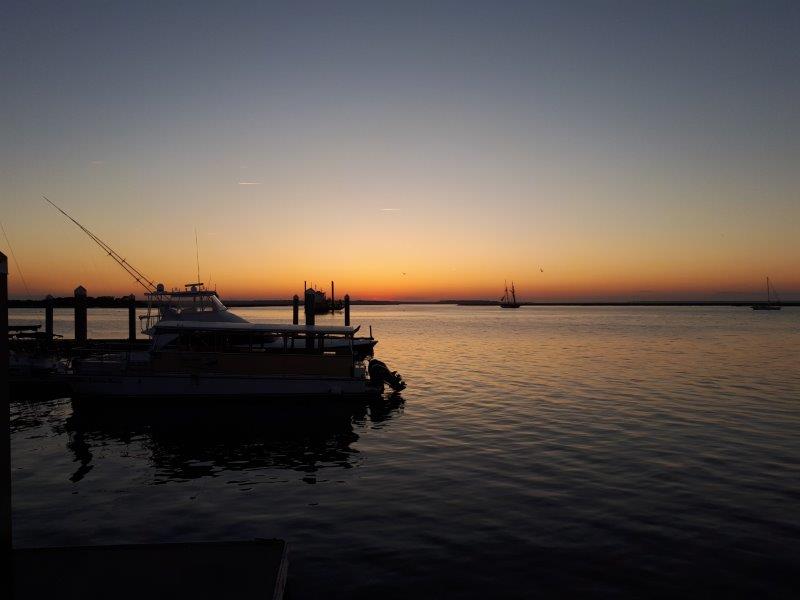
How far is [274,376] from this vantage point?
2395 centimetres

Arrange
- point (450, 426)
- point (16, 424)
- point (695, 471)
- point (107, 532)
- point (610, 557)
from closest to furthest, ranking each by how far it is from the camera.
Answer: point (610, 557)
point (107, 532)
point (695, 471)
point (450, 426)
point (16, 424)

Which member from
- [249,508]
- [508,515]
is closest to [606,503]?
[508,515]

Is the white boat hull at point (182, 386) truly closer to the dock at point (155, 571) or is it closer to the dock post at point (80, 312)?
the dock at point (155, 571)

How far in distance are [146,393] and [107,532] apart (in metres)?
12.8

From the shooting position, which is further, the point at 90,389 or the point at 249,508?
the point at 90,389

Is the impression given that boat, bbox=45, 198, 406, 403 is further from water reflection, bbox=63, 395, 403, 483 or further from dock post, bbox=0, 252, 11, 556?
dock post, bbox=0, 252, 11, 556

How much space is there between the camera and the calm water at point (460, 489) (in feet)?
32.9

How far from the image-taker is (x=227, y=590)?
7504mm

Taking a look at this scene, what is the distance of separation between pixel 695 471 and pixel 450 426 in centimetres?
843

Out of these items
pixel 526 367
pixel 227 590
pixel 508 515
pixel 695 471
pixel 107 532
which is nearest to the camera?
pixel 227 590

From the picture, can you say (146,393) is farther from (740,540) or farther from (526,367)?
(526,367)

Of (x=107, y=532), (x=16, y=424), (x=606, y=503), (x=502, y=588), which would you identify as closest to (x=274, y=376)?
(x=16, y=424)

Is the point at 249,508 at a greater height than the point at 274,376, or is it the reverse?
the point at 274,376

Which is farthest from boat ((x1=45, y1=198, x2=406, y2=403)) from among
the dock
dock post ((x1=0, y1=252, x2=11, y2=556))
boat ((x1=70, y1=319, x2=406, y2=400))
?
dock post ((x1=0, y1=252, x2=11, y2=556))
